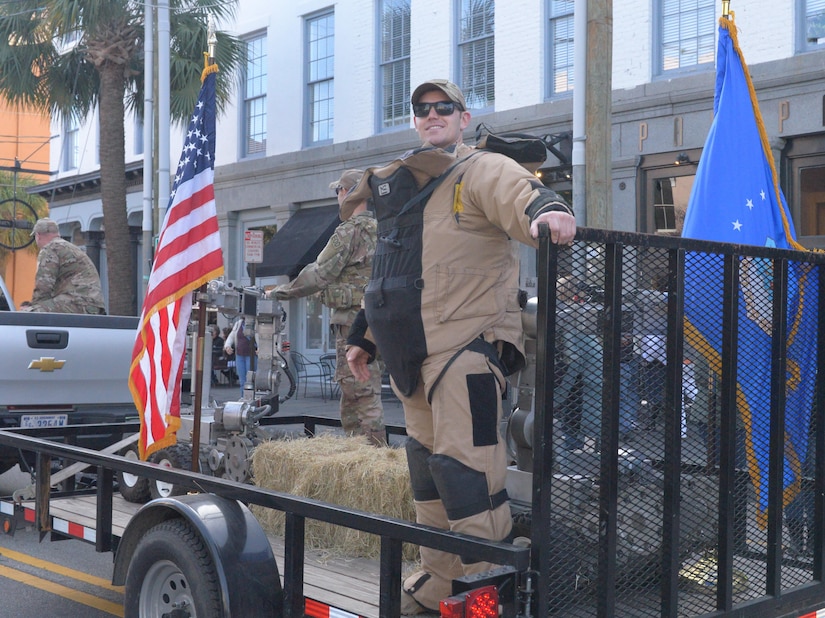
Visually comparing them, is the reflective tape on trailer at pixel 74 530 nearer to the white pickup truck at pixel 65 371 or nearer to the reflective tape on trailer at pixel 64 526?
the reflective tape on trailer at pixel 64 526

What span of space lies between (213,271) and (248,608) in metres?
2.65

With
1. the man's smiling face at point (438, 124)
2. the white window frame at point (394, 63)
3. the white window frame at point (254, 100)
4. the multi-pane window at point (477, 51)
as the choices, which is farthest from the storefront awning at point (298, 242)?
the man's smiling face at point (438, 124)

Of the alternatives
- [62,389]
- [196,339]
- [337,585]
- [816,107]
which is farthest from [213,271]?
[816,107]

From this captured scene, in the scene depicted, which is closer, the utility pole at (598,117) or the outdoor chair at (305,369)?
the utility pole at (598,117)

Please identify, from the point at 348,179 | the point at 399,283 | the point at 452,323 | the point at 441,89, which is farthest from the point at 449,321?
the point at 348,179

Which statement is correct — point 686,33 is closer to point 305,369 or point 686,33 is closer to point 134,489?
point 305,369

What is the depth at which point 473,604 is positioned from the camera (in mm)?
2586

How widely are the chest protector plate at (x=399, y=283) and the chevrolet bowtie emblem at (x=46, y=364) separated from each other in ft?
12.6

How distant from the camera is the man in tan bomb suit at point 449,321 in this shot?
3.35m

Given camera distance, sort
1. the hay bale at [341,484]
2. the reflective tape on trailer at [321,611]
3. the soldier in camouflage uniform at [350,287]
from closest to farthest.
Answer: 1. the reflective tape on trailer at [321,611]
2. the hay bale at [341,484]
3. the soldier in camouflage uniform at [350,287]

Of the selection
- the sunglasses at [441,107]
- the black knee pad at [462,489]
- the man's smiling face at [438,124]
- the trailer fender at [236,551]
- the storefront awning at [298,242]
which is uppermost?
the storefront awning at [298,242]

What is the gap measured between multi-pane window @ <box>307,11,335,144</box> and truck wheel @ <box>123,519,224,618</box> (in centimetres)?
1712

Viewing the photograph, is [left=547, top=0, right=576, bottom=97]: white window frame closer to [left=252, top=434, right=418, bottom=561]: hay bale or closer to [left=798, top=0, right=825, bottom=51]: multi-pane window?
[left=798, top=0, right=825, bottom=51]: multi-pane window

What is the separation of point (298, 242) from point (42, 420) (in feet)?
41.5
